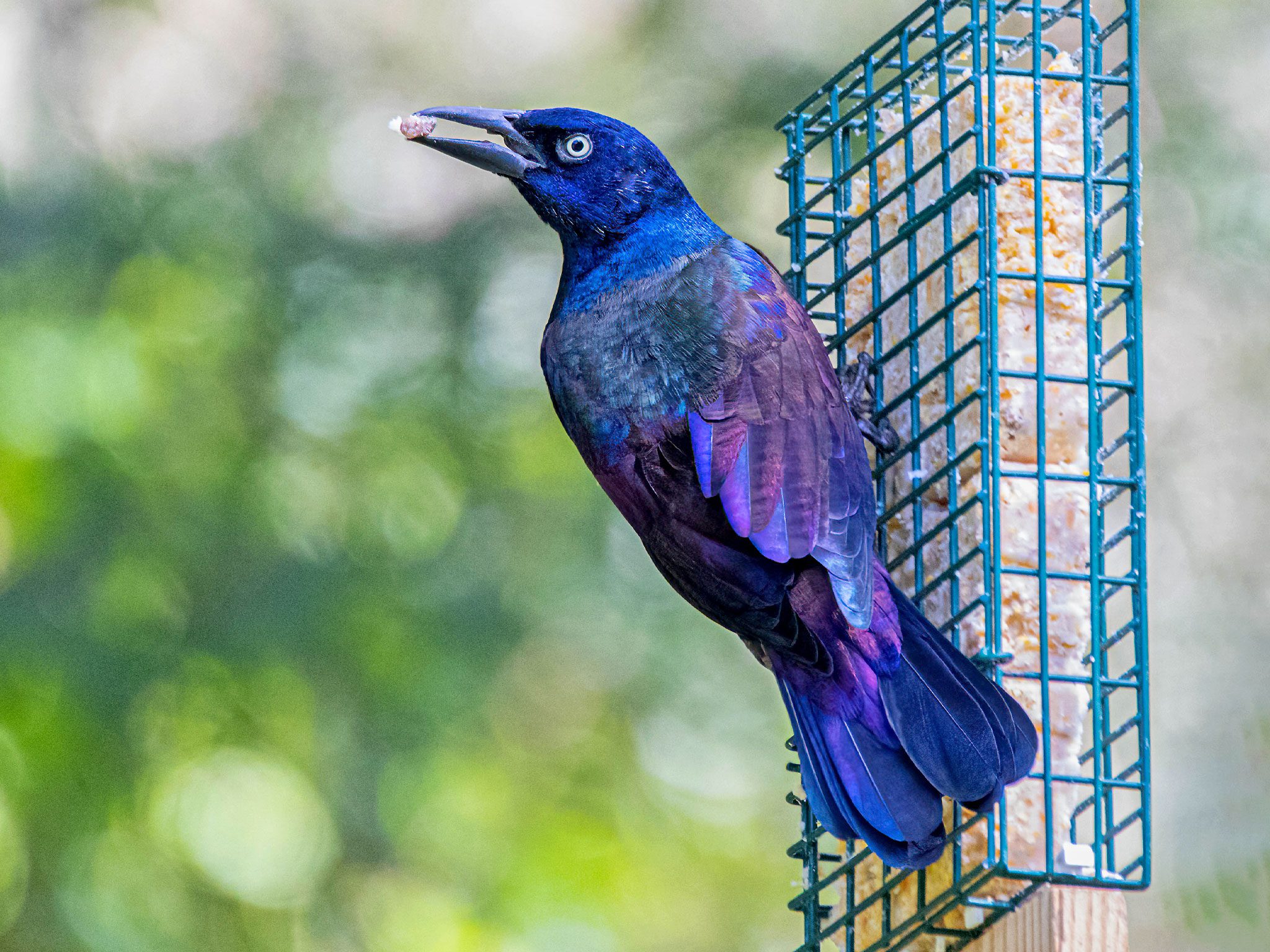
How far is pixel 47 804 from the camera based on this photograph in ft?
19.8

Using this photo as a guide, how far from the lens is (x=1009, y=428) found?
3504mm

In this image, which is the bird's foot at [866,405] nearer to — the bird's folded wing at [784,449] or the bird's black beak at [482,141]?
the bird's folded wing at [784,449]

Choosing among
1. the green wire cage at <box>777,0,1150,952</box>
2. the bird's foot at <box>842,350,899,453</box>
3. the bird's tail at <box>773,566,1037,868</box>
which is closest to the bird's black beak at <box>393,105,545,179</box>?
the green wire cage at <box>777,0,1150,952</box>

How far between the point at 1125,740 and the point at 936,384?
3195 mm

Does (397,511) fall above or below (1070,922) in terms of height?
above

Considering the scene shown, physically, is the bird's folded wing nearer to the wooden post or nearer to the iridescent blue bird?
the iridescent blue bird

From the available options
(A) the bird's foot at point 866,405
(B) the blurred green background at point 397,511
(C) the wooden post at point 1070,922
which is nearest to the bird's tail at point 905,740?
(C) the wooden post at point 1070,922

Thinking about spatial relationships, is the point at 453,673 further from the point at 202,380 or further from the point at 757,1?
the point at 757,1

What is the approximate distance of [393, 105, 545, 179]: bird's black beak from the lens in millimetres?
3824

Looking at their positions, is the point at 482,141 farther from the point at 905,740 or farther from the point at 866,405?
the point at 905,740

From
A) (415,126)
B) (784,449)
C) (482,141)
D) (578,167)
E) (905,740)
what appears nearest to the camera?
(905,740)

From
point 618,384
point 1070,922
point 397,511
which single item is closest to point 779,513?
point 618,384

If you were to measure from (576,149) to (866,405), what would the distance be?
0.99 meters

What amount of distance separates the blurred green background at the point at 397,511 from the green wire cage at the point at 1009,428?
2380 millimetres
